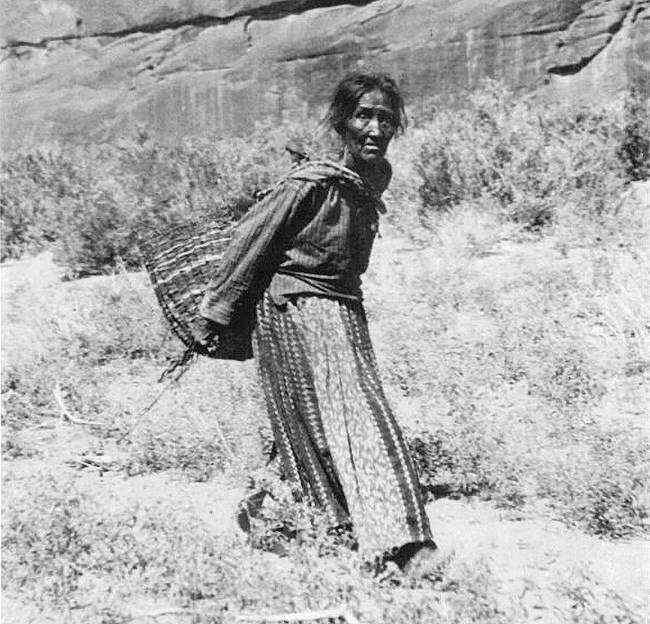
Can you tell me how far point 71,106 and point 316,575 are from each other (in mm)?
18652

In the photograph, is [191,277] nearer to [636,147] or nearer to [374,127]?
[374,127]

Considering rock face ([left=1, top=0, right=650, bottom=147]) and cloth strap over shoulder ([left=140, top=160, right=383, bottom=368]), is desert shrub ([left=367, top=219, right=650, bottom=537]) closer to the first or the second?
cloth strap over shoulder ([left=140, top=160, right=383, bottom=368])

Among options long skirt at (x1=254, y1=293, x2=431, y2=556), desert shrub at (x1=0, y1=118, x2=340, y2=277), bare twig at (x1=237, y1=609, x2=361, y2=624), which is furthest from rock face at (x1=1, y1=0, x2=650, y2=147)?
bare twig at (x1=237, y1=609, x2=361, y2=624)

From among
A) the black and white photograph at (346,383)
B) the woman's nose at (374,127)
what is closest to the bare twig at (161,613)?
the black and white photograph at (346,383)

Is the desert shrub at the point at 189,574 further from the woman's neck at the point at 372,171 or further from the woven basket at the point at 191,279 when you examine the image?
the woman's neck at the point at 372,171

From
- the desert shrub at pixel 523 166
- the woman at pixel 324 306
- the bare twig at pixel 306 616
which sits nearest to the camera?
the bare twig at pixel 306 616

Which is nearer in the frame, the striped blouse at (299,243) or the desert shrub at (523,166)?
the striped blouse at (299,243)

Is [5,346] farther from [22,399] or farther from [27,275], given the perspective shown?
[27,275]

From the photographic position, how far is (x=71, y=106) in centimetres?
2006

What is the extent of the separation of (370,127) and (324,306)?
62cm

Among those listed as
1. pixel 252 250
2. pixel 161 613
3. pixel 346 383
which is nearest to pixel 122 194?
pixel 252 250

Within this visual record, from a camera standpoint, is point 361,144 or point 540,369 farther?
point 540,369

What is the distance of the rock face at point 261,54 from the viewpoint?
51.6 feet

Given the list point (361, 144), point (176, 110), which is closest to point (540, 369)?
point (361, 144)
